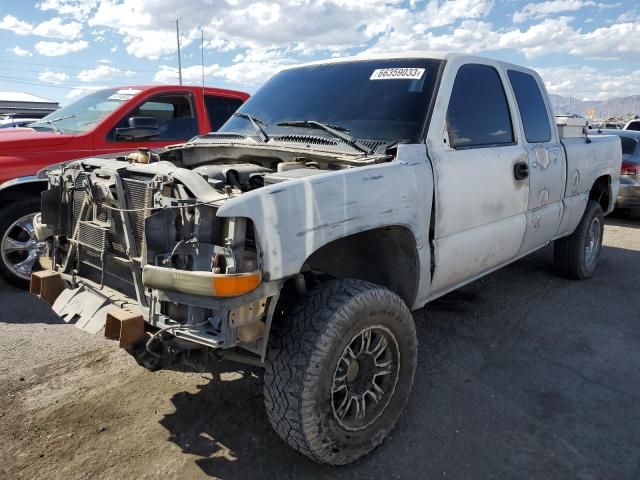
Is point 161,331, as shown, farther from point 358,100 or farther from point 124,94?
point 124,94

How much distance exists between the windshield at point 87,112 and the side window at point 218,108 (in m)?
0.96

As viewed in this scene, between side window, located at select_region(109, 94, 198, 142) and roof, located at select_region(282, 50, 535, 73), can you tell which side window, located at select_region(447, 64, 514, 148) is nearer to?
roof, located at select_region(282, 50, 535, 73)

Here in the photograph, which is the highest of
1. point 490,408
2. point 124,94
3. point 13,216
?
point 124,94

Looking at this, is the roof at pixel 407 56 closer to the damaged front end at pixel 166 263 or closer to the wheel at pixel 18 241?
the damaged front end at pixel 166 263

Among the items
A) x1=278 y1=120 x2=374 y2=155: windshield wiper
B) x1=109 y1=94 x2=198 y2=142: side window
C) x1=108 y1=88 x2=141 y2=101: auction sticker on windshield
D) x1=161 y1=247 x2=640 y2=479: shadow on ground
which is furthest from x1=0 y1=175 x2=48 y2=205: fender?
x1=161 y1=247 x2=640 y2=479: shadow on ground

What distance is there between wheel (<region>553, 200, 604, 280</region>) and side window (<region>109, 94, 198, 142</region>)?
4.43 m

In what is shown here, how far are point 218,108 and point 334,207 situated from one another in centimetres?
477

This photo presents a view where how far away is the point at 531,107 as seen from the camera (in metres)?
4.48

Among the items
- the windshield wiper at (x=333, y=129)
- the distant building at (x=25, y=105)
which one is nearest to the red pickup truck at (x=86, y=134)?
the windshield wiper at (x=333, y=129)

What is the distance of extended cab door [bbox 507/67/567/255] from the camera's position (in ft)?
13.9

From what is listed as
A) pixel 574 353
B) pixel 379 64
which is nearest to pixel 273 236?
pixel 379 64

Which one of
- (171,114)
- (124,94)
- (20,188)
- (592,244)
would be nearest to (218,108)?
(171,114)

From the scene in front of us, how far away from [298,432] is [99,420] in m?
1.31

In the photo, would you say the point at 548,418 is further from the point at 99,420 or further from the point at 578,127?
the point at 578,127
